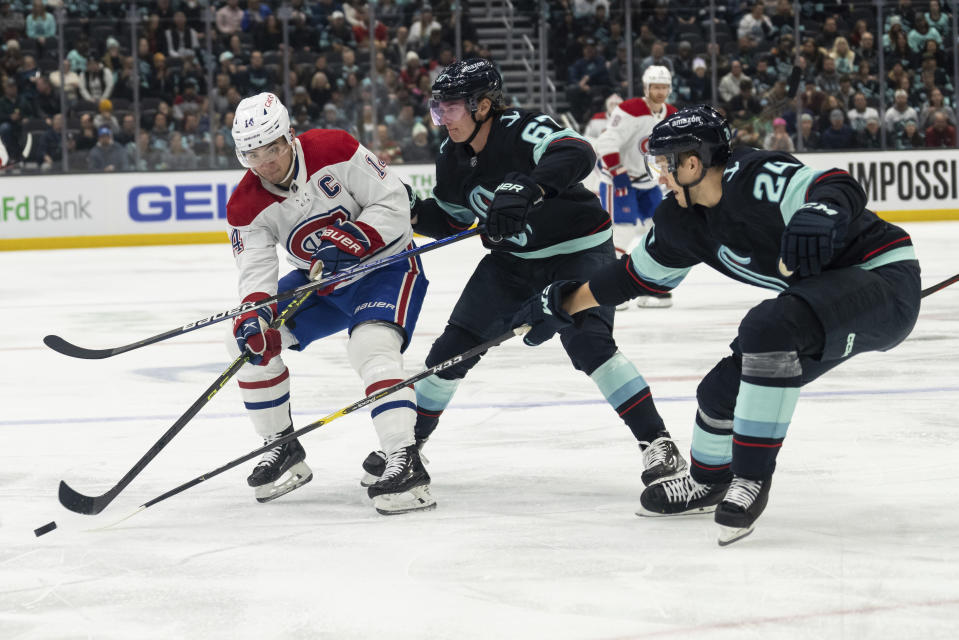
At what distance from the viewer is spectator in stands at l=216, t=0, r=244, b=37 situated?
11797 mm

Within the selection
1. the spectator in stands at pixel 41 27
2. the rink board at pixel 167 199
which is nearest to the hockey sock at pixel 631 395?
the rink board at pixel 167 199

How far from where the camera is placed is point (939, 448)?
134 inches

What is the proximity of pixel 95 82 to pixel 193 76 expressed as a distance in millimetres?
838

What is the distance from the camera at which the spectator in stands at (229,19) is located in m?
11.8

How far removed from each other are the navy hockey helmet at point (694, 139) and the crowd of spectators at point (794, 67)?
354 inches

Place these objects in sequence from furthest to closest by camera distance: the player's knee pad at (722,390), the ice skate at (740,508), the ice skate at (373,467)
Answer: the ice skate at (373,467) → the player's knee pad at (722,390) → the ice skate at (740,508)

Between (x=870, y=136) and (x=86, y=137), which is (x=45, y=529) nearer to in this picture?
(x=86, y=137)

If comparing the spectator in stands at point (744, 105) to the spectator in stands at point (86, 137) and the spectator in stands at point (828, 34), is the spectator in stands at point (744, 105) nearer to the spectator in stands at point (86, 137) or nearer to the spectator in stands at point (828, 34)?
the spectator in stands at point (828, 34)

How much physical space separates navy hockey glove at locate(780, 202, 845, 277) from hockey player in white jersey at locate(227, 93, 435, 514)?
1082 mm

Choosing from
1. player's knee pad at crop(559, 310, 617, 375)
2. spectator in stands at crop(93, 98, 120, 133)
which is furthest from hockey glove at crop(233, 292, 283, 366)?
spectator in stands at crop(93, 98, 120, 133)

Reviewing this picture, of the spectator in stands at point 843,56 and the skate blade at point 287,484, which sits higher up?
the spectator in stands at point 843,56

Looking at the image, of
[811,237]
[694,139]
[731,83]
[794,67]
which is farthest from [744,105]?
[811,237]

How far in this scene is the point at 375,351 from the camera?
311 centimetres

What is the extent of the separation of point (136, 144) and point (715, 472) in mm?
9091
